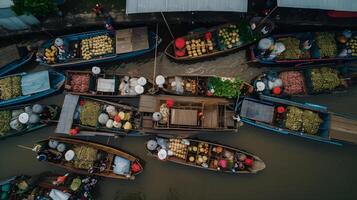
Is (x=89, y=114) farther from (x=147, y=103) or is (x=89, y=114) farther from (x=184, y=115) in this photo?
(x=184, y=115)

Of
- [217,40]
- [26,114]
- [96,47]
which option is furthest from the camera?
[96,47]

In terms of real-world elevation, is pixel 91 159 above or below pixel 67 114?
below

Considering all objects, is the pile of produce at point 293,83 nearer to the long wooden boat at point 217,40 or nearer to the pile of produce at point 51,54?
the long wooden boat at point 217,40

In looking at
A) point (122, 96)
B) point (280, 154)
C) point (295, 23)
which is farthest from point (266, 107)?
point (122, 96)

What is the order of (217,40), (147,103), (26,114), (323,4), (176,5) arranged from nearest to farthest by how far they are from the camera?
1. (323,4)
2. (176,5)
3. (147,103)
4. (26,114)
5. (217,40)

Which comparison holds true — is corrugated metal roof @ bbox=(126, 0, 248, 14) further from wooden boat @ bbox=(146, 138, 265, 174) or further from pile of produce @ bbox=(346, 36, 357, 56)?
pile of produce @ bbox=(346, 36, 357, 56)

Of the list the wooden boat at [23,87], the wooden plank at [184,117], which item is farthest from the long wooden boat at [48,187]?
the wooden plank at [184,117]

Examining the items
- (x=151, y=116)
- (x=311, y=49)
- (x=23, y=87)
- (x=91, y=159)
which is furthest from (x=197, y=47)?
(x=23, y=87)
